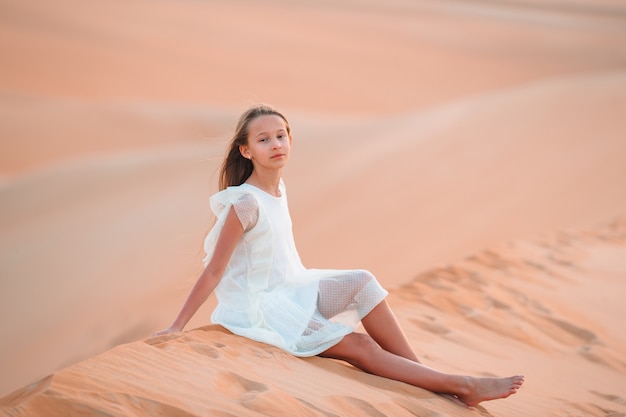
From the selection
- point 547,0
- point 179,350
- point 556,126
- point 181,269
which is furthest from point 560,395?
point 547,0

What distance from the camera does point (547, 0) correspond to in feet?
162

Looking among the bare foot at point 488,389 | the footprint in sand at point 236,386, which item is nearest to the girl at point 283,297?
the bare foot at point 488,389

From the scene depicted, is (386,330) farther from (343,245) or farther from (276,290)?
(343,245)

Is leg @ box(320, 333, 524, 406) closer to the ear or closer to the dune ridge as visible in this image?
the dune ridge

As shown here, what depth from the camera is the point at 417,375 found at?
3.67 metres

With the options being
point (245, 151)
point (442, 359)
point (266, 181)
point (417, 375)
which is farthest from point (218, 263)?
point (442, 359)

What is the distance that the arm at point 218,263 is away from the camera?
3672 mm

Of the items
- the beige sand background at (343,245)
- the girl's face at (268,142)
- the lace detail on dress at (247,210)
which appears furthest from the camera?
the girl's face at (268,142)

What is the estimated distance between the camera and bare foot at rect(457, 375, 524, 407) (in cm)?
366

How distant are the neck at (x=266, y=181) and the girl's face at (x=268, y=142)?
45 mm

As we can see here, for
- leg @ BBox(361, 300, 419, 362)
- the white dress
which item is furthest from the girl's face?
leg @ BBox(361, 300, 419, 362)

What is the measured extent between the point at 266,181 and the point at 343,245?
550 centimetres

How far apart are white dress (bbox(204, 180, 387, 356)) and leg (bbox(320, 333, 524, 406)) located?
0.09 metres

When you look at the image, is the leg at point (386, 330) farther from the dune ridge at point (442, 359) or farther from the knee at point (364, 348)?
the dune ridge at point (442, 359)
